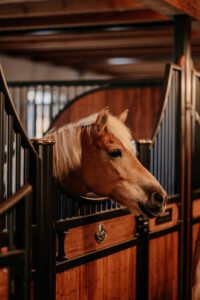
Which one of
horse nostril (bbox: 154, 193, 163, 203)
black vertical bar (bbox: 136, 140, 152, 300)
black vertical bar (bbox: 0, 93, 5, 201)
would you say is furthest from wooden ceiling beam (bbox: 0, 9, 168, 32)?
black vertical bar (bbox: 0, 93, 5, 201)

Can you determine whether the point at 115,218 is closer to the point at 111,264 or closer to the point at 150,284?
the point at 111,264

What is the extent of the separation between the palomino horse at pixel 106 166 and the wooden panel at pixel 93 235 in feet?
0.65

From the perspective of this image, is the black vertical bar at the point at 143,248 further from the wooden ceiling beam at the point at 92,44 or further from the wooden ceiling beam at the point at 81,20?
the wooden ceiling beam at the point at 92,44

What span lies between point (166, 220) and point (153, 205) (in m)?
1.28

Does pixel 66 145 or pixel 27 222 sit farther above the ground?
pixel 66 145

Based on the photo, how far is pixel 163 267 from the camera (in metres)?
4.30

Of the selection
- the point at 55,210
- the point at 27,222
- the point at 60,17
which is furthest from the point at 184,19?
the point at 27,222

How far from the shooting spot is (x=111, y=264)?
3475 millimetres

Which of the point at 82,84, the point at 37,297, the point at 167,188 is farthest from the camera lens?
the point at 82,84

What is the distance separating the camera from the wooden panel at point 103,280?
303cm

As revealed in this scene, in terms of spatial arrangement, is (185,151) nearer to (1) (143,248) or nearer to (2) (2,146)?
(1) (143,248)

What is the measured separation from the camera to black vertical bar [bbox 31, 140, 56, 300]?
2743mm

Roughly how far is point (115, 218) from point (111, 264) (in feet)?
0.84

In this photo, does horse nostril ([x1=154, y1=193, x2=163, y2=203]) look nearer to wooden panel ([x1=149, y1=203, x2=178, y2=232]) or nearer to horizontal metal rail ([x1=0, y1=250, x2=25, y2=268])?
wooden panel ([x1=149, y1=203, x2=178, y2=232])
